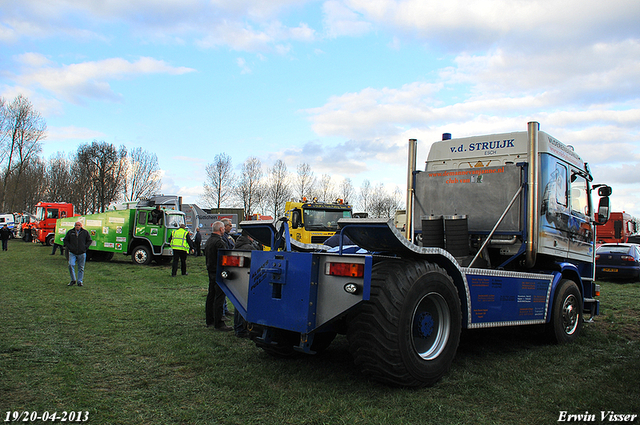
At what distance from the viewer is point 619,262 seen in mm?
16438

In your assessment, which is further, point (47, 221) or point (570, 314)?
point (47, 221)

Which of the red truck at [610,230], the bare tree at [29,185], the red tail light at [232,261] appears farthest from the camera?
the bare tree at [29,185]

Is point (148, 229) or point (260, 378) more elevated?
point (148, 229)

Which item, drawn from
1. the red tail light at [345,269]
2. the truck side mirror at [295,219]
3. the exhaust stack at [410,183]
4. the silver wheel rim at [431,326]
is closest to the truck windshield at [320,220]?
the truck side mirror at [295,219]

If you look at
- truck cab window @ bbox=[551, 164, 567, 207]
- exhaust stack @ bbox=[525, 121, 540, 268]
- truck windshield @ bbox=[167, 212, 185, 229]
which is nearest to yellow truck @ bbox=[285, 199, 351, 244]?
truck windshield @ bbox=[167, 212, 185, 229]

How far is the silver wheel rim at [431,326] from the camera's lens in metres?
4.53

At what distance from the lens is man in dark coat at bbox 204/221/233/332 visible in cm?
743

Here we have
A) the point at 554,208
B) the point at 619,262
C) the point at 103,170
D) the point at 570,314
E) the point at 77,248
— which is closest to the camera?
the point at 554,208

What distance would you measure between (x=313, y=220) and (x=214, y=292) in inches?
359

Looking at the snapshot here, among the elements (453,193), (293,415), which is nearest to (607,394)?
(293,415)

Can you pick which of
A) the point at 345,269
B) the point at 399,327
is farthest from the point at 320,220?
the point at 399,327

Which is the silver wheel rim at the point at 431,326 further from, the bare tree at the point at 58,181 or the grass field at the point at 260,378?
the bare tree at the point at 58,181

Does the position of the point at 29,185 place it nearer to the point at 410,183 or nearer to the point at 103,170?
the point at 103,170

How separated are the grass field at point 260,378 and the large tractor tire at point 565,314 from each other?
241mm
